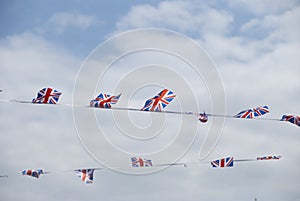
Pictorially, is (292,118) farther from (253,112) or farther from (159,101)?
(159,101)

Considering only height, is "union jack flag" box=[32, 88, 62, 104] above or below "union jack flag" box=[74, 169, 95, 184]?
above

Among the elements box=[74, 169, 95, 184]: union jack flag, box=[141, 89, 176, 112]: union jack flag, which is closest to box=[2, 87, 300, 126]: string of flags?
box=[141, 89, 176, 112]: union jack flag

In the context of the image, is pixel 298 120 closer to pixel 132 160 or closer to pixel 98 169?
pixel 132 160

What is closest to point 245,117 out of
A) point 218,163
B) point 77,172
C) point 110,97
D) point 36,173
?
point 218,163

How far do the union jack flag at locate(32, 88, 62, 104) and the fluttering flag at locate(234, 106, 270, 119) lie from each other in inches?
607

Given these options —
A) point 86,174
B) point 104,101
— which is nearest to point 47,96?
point 104,101

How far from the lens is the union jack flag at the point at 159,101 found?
31.9 m

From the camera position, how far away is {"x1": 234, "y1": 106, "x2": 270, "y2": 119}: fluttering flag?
3398 centimetres

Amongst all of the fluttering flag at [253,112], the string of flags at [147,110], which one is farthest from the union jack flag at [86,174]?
the fluttering flag at [253,112]

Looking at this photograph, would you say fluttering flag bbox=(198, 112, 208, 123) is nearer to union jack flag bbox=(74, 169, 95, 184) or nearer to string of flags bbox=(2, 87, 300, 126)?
string of flags bbox=(2, 87, 300, 126)

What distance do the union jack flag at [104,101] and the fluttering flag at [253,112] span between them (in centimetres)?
1065

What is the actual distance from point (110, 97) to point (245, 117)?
1200cm

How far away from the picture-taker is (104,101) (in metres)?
31.7

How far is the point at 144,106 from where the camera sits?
31.7 metres
